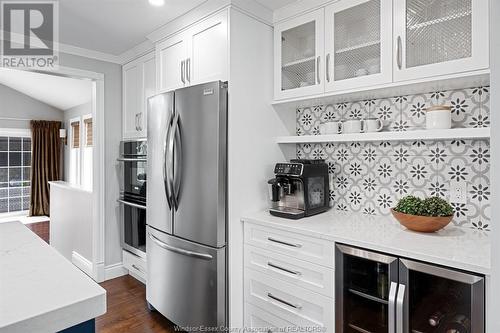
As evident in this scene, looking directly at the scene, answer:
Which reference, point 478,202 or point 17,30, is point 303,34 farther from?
point 17,30

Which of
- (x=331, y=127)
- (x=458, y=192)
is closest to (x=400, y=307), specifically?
(x=458, y=192)

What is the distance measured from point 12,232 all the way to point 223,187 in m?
1.08

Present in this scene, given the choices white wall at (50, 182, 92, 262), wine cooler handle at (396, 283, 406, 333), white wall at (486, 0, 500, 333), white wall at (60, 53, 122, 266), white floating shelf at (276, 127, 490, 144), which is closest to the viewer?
white wall at (486, 0, 500, 333)

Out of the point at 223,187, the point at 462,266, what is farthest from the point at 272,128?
the point at 462,266

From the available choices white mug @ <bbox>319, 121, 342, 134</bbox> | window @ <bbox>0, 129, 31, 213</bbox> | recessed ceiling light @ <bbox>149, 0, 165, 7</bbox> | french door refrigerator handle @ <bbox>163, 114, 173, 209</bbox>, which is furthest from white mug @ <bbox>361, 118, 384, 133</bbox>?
window @ <bbox>0, 129, 31, 213</bbox>

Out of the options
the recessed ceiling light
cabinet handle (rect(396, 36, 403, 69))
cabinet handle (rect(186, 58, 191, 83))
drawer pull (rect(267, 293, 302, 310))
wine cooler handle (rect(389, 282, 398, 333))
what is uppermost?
the recessed ceiling light

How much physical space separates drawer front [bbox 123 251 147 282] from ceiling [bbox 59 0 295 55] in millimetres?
2124

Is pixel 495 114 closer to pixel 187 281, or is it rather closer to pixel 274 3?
pixel 274 3

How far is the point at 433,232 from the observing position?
1.61 meters

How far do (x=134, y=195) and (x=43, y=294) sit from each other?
93.7 inches

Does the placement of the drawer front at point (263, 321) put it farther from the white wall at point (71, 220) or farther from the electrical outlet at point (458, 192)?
the white wall at point (71, 220)

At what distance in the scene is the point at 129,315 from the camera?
8.38ft

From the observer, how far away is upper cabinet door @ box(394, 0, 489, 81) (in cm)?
143

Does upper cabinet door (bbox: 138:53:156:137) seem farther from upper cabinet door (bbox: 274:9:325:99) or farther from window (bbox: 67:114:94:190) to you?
window (bbox: 67:114:94:190)
